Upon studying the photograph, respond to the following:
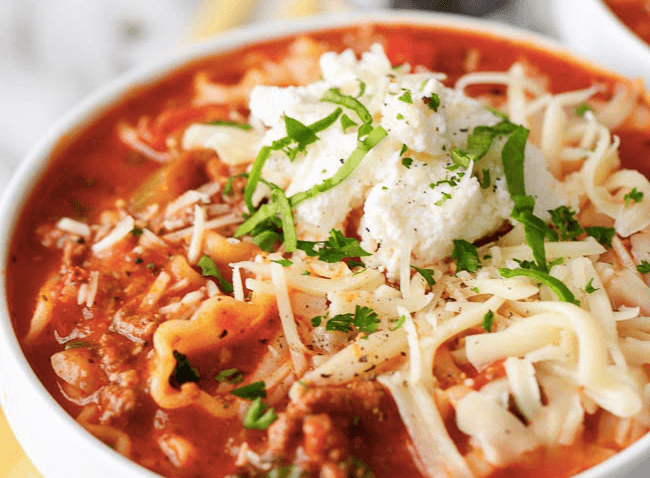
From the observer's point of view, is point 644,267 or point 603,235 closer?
point 644,267

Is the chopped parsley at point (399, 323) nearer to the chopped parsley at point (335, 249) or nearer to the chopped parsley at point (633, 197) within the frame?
the chopped parsley at point (335, 249)

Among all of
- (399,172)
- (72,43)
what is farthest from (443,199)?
(72,43)

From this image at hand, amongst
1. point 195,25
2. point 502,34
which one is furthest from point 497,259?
point 195,25

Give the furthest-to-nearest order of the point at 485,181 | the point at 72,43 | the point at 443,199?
the point at 72,43, the point at 485,181, the point at 443,199

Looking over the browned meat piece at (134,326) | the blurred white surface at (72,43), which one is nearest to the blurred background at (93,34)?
the blurred white surface at (72,43)

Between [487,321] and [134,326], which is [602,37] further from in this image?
[134,326]

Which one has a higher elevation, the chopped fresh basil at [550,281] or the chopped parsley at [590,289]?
the chopped fresh basil at [550,281]

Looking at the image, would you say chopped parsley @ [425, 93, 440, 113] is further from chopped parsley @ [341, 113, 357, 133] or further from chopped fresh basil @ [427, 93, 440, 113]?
chopped parsley @ [341, 113, 357, 133]
